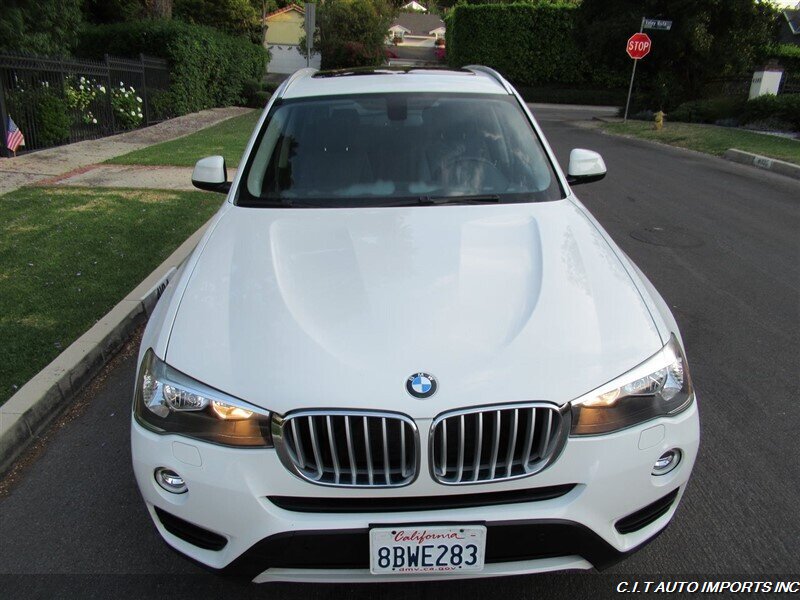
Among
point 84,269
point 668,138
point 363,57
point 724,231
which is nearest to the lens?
point 84,269

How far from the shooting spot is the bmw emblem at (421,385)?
6.45 feet

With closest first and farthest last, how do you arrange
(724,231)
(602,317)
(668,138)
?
(602,317), (724,231), (668,138)

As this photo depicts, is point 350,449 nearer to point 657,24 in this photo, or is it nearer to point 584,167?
point 584,167

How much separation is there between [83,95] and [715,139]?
14491mm

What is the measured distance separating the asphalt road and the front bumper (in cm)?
44

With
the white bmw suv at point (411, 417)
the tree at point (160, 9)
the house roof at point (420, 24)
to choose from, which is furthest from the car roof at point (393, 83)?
the house roof at point (420, 24)

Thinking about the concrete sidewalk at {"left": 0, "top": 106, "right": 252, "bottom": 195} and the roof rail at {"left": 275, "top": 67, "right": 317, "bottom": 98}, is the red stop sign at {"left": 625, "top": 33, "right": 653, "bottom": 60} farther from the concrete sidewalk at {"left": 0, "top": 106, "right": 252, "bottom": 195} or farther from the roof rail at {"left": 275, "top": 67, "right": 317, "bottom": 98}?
the roof rail at {"left": 275, "top": 67, "right": 317, "bottom": 98}

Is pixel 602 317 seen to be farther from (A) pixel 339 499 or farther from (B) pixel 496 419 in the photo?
(A) pixel 339 499

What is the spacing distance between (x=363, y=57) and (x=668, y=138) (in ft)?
74.8

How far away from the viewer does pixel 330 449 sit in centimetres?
197

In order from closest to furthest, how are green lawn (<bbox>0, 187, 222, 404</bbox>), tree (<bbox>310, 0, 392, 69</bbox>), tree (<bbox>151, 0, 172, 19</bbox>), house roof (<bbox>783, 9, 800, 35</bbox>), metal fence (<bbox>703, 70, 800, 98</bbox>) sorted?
green lawn (<bbox>0, 187, 222, 404</bbox>) < tree (<bbox>151, 0, 172, 19</bbox>) < metal fence (<bbox>703, 70, 800, 98</bbox>) < tree (<bbox>310, 0, 392, 69</bbox>) < house roof (<bbox>783, 9, 800, 35</bbox>)

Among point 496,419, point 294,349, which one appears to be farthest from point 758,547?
point 294,349

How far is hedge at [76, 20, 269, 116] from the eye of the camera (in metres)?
18.6

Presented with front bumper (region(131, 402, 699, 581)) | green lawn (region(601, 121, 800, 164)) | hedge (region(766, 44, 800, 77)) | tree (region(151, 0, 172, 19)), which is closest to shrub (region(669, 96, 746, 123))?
green lawn (region(601, 121, 800, 164))
